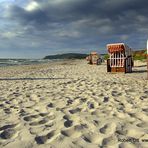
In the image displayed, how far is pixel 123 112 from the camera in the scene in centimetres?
495

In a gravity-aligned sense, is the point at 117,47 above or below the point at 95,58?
above

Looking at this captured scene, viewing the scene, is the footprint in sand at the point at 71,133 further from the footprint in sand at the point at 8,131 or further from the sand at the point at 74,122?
the footprint in sand at the point at 8,131

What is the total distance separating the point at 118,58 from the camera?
49.9 ft

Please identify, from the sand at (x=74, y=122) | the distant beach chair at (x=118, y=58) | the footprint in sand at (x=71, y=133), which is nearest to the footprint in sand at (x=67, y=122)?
the sand at (x=74, y=122)

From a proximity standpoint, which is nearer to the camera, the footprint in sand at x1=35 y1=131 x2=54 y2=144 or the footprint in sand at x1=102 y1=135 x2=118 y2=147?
the footprint in sand at x1=102 y1=135 x2=118 y2=147

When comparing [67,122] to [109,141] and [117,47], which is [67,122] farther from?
[117,47]

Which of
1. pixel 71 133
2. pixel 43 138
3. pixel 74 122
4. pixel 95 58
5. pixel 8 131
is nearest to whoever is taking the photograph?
pixel 43 138

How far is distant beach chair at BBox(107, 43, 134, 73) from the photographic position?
1489 cm

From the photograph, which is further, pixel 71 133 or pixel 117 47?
pixel 117 47

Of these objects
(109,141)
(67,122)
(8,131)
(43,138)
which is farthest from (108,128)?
(8,131)

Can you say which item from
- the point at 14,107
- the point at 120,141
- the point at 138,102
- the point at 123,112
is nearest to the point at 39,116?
the point at 14,107

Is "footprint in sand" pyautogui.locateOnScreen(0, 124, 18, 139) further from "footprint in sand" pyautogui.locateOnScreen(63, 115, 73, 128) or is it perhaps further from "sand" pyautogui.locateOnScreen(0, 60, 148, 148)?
"footprint in sand" pyautogui.locateOnScreen(63, 115, 73, 128)

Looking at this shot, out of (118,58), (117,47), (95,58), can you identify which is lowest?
(95,58)

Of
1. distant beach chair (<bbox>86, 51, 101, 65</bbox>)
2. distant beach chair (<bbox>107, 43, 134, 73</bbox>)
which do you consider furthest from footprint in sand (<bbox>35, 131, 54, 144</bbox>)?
distant beach chair (<bbox>86, 51, 101, 65</bbox>)
